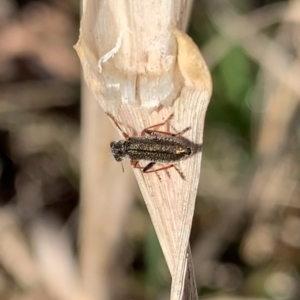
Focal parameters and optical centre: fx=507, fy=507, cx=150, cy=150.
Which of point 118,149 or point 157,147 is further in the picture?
point 118,149

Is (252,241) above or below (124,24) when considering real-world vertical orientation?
below

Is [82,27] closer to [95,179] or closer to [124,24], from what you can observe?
[124,24]

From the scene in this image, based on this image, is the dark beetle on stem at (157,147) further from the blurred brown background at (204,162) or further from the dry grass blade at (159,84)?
the blurred brown background at (204,162)

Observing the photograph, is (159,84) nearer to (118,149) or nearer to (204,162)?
(118,149)

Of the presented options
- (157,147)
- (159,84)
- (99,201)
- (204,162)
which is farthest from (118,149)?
(204,162)

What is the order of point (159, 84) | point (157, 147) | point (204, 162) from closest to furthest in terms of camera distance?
point (159, 84) → point (157, 147) → point (204, 162)

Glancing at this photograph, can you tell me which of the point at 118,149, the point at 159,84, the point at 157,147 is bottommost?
the point at 118,149

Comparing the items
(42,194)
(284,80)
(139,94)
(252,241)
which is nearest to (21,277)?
(42,194)
